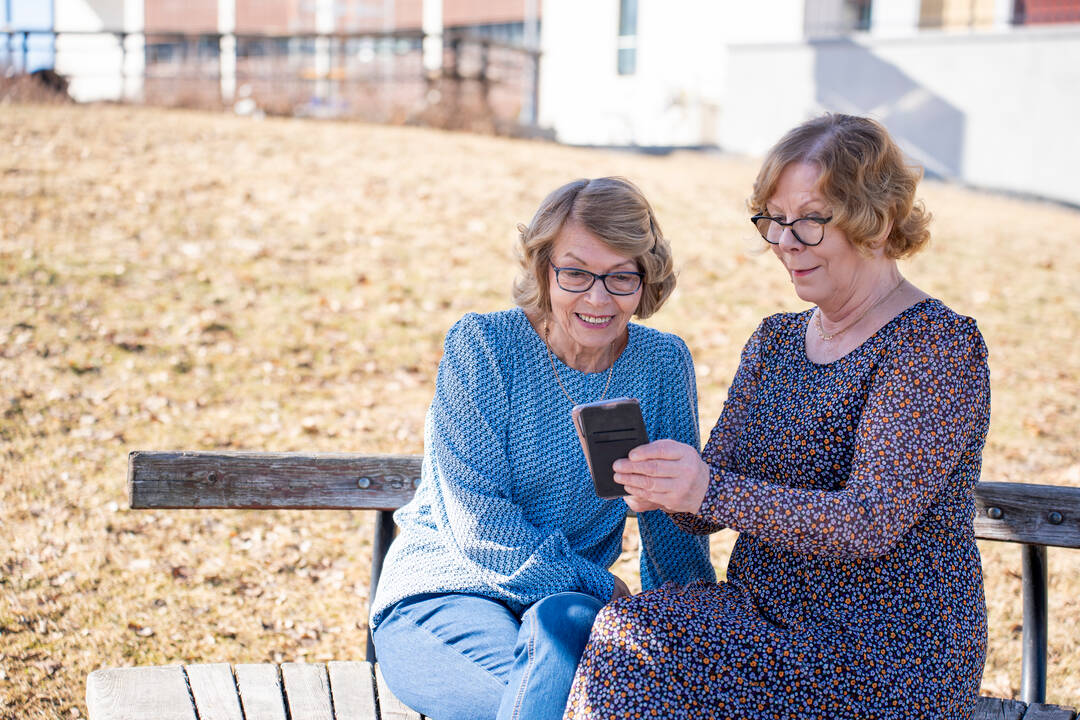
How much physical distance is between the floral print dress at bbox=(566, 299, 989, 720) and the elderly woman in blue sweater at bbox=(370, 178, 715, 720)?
1.09 feet

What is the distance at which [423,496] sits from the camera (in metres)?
3.02

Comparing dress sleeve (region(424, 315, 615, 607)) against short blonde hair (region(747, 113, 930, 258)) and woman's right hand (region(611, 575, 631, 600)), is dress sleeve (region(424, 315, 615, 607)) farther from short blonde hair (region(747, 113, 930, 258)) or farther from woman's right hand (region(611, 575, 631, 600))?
short blonde hair (region(747, 113, 930, 258))

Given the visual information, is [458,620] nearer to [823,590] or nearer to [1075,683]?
[823,590]

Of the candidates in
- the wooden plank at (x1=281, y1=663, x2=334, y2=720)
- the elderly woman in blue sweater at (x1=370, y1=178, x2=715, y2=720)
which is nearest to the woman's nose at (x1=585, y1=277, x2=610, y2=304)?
the elderly woman in blue sweater at (x1=370, y1=178, x2=715, y2=720)

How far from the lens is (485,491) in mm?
2809

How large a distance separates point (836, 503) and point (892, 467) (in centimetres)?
14

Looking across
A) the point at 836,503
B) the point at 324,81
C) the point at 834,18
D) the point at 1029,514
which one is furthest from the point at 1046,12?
the point at 836,503

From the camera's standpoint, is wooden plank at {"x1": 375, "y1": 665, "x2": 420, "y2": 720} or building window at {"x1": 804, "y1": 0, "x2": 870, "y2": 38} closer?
wooden plank at {"x1": 375, "y1": 665, "x2": 420, "y2": 720}

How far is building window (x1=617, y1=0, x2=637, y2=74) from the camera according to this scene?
77.3 ft

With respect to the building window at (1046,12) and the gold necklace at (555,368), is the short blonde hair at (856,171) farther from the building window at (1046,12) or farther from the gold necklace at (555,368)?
the building window at (1046,12)

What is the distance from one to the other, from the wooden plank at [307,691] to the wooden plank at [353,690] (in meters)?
0.02

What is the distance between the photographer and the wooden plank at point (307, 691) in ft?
8.84

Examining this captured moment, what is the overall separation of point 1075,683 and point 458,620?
2798 mm

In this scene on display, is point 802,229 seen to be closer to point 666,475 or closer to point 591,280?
point 591,280
